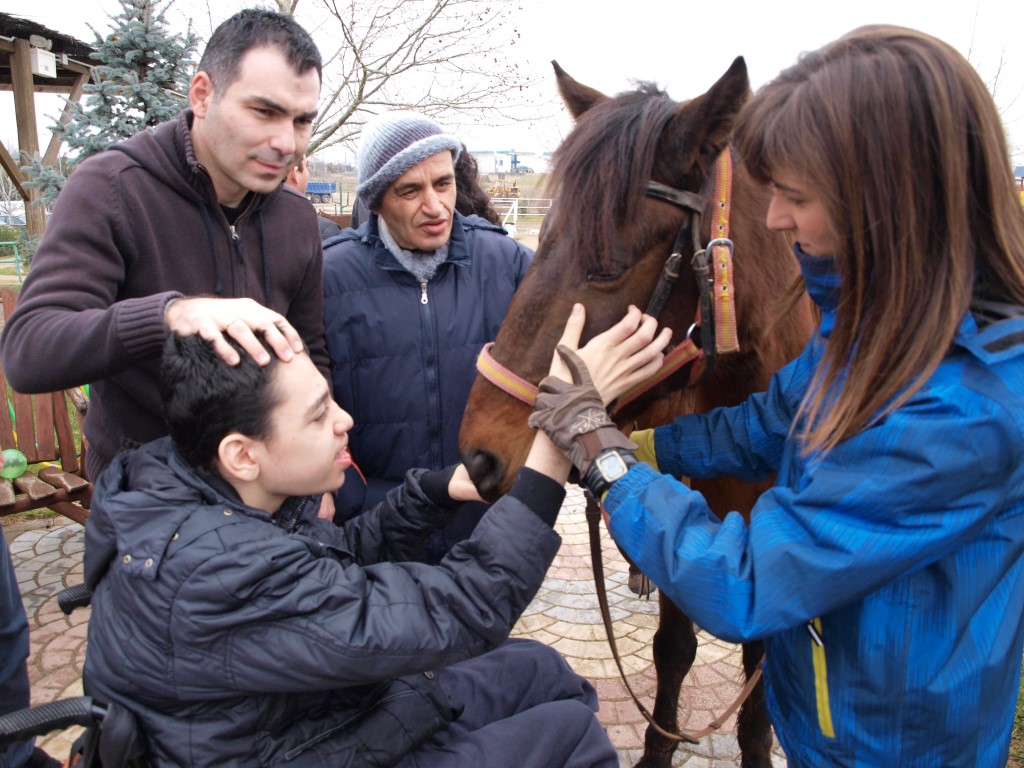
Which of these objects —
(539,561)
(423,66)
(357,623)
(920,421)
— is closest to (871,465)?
(920,421)

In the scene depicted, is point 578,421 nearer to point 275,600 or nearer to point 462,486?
point 462,486

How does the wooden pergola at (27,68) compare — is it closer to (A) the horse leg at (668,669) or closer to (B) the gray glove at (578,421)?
(A) the horse leg at (668,669)

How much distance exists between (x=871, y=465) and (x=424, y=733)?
3.67 ft

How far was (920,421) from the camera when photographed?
112 centimetres

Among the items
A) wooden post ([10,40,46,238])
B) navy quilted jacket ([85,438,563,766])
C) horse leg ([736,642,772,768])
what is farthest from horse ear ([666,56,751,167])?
wooden post ([10,40,46,238])

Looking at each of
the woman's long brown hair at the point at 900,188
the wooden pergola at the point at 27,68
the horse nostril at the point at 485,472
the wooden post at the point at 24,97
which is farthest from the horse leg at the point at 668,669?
the wooden post at the point at 24,97

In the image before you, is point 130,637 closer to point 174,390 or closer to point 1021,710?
point 174,390

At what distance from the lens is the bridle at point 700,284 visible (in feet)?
5.70

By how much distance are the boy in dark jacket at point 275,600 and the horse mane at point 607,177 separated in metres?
0.55

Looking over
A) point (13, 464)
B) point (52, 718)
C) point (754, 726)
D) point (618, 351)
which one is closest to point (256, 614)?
point (52, 718)

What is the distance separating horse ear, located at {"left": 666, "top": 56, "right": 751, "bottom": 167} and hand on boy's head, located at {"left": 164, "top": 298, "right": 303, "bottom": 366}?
1105 millimetres

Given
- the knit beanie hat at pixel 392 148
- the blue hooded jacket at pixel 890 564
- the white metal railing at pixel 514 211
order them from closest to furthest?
the blue hooded jacket at pixel 890 564
the knit beanie hat at pixel 392 148
the white metal railing at pixel 514 211

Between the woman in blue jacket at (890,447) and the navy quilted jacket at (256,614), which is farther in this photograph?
the navy quilted jacket at (256,614)

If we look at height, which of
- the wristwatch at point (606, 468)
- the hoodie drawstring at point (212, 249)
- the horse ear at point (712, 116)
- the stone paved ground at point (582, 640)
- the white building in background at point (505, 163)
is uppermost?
the white building in background at point (505, 163)
